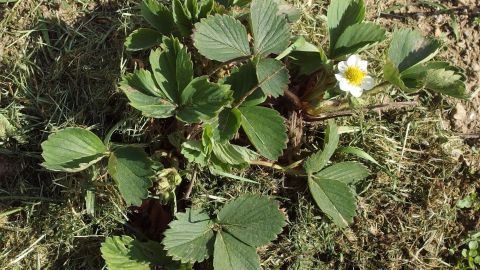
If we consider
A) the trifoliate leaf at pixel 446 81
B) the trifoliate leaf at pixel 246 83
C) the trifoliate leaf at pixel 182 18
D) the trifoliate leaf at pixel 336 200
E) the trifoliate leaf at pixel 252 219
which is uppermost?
the trifoliate leaf at pixel 182 18

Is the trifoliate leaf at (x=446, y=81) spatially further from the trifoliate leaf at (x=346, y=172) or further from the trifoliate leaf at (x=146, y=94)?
the trifoliate leaf at (x=146, y=94)

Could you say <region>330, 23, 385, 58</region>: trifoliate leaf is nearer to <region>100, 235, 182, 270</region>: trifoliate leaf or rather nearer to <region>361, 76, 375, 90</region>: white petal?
<region>361, 76, 375, 90</region>: white petal

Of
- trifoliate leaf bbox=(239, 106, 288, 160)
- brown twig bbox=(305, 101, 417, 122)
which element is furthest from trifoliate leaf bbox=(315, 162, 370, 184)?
trifoliate leaf bbox=(239, 106, 288, 160)

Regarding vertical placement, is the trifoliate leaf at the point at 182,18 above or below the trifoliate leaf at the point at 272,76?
above

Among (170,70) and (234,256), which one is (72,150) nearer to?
(170,70)

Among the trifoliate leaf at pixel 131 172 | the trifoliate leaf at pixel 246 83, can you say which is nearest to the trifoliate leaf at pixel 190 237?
the trifoliate leaf at pixel 131 172

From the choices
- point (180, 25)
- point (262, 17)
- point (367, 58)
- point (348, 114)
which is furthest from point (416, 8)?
point (180, 25)

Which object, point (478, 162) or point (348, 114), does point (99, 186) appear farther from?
point (478, 162)
